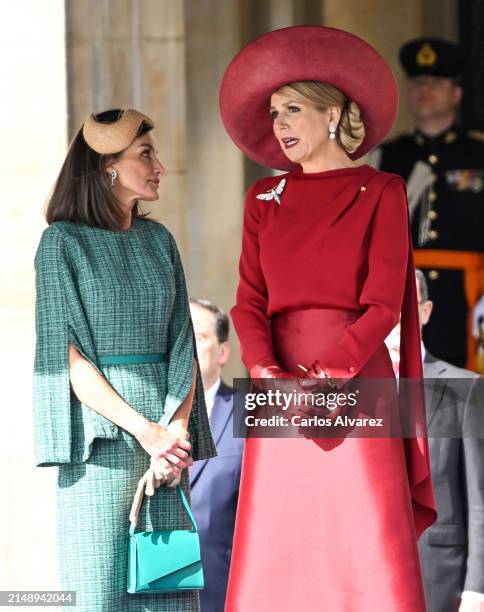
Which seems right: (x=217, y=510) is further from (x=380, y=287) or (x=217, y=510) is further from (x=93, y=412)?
(x=380, y=287)

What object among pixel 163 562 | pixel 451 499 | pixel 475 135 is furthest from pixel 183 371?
pixel 475 135

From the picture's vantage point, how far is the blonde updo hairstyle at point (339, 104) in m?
5.77

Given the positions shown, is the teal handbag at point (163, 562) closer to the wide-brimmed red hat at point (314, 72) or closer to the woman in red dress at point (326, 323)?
the woman in red dress at point (326, 323)

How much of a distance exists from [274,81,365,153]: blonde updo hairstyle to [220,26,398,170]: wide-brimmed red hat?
0.02 meters

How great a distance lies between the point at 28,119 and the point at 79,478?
1687 millimetres

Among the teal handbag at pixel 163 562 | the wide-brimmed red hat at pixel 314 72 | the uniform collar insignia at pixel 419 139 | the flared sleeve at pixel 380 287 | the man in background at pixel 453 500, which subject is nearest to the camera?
the flared sleeve at pixel 380 287

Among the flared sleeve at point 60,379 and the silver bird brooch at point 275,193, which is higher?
the silver bird brooch at point 275,193

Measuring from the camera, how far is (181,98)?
8164 mm

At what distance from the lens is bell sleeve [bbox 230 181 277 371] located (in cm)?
564

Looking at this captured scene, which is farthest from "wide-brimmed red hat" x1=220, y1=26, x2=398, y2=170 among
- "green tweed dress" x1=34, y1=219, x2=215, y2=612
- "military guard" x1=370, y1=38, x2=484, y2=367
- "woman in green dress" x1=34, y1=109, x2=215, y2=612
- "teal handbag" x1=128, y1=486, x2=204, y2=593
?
"military guard" x1=370, y1=38, x2=484, y2=367

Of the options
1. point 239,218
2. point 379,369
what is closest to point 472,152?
point 239,218

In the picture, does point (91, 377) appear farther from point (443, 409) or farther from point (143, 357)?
point (443, 409)

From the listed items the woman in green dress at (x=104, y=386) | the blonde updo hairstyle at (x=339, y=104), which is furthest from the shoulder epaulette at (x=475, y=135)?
the woman in green dress at (x=104, y=386)

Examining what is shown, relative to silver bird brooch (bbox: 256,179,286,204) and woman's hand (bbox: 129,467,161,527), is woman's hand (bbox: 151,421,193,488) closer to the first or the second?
woman's hand (bbox: 129,467,161,527)
